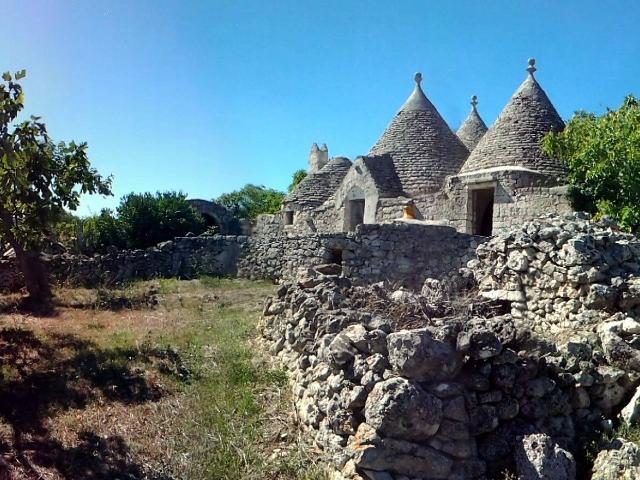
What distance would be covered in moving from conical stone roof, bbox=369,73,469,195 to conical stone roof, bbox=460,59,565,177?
1.20m

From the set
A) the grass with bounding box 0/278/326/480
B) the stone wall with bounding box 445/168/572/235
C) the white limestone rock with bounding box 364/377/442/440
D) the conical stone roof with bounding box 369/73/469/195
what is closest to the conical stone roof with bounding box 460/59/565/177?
the stone wall with bounding box 445/168/572/235

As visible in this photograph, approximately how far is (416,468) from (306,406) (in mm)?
1057

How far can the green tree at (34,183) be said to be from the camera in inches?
254

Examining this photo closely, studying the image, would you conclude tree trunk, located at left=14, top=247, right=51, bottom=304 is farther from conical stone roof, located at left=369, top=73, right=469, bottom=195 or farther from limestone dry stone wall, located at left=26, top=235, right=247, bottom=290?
conical stone roof, located at left=369, top=73, right=469, bottom=195

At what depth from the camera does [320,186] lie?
1630cm

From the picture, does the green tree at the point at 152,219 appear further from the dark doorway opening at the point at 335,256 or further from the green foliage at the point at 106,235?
the dark doorway opening at the point at 335,256

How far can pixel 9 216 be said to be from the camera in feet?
26.6

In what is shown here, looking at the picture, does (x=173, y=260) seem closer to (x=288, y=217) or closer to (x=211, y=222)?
(x=288, y=217)

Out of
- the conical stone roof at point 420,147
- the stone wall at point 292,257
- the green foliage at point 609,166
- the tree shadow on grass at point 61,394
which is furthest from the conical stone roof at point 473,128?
the tree shadow on grass at point 61,394

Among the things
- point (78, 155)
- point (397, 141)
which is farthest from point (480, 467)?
point (397, 141)

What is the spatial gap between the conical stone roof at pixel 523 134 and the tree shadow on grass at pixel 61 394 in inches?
362

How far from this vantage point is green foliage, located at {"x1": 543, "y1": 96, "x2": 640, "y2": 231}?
902cm

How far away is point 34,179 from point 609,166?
9.55m

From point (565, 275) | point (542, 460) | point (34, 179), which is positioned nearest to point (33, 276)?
point (34, 179)
